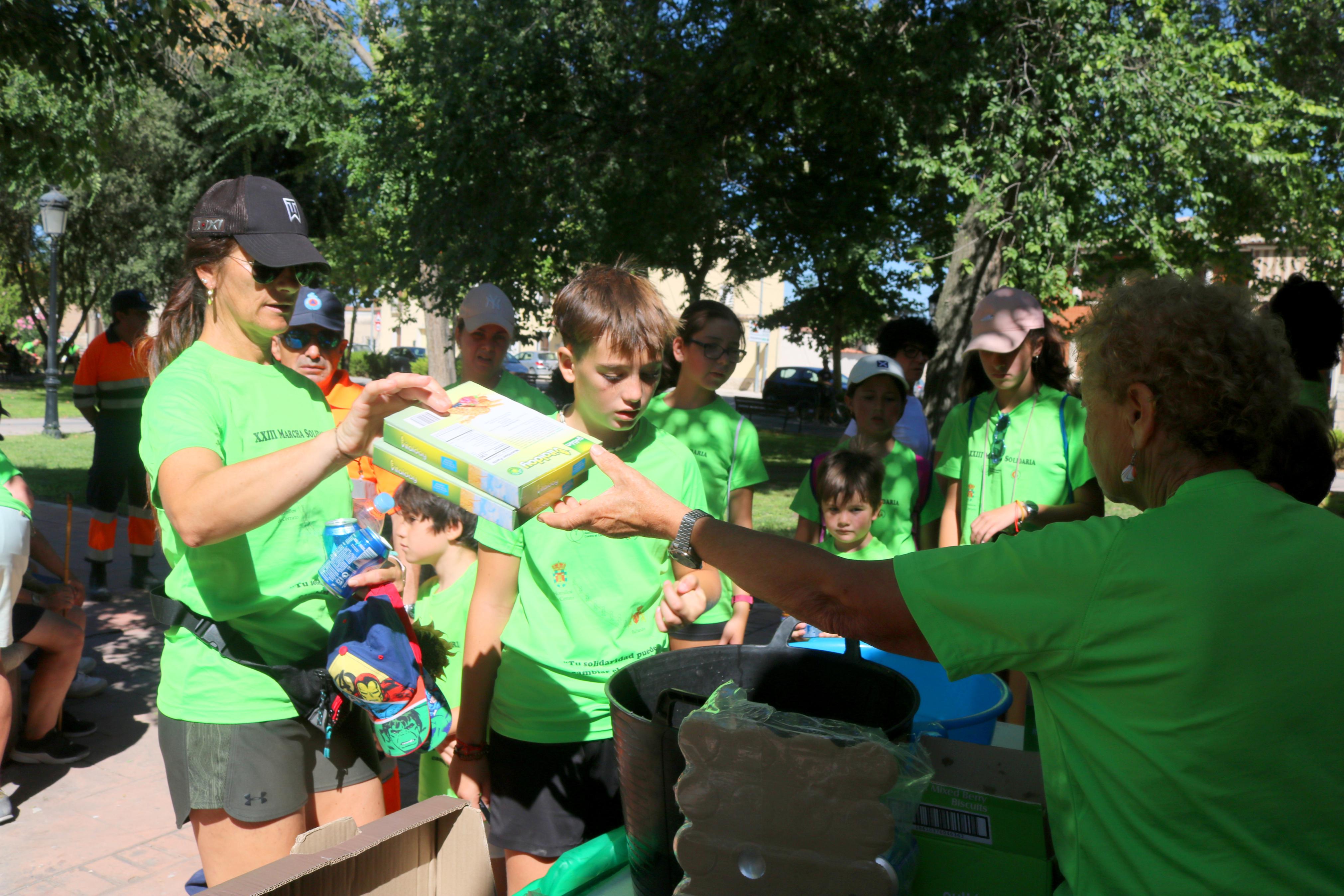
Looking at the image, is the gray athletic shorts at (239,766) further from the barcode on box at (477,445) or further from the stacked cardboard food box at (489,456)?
the barcode on box at (477,445)

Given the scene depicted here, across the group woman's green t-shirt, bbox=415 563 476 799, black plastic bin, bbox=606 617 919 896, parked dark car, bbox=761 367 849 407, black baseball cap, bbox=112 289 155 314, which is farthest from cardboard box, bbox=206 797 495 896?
parked dark car, bbox=761 367 849 407

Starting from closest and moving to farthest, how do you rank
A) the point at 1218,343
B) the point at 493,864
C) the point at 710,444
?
1. the point at 1218,343
2. the point at 493,864
3. the point at 710,444

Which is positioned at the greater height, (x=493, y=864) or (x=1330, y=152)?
(x=1330, y=152)

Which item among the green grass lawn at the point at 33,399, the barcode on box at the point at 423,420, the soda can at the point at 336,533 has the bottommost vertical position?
the green grass lawn at the point at 33,399

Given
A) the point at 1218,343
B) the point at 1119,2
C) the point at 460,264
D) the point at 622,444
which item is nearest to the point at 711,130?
the point at 460,264

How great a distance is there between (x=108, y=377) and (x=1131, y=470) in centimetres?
767

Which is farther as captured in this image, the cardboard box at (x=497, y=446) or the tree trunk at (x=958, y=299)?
the tree trunk at (x=958, y=299)

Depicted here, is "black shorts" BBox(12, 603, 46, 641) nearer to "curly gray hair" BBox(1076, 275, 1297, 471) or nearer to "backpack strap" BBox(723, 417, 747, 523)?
"backpack strap" BBox(723, 417, 747, 523)

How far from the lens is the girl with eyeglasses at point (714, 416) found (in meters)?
3.69

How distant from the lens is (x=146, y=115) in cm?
2352

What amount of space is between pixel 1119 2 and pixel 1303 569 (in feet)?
26.0

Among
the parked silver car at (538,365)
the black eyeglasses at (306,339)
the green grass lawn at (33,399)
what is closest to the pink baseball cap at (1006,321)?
the black eyeglasses at (306,339)

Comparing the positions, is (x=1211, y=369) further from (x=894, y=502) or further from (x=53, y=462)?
(x=53, y=462)

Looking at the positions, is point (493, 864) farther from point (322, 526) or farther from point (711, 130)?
point (711, 130)
